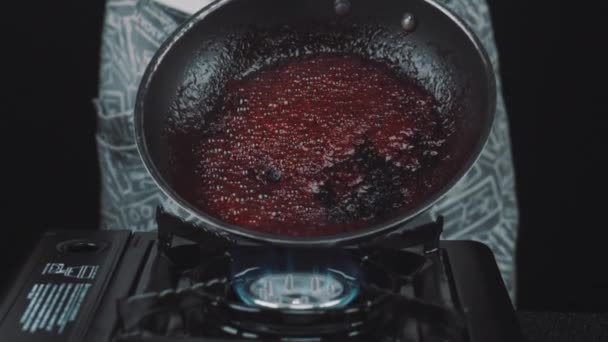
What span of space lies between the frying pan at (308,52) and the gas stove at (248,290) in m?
0.06

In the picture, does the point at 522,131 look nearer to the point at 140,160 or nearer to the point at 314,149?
the point at 140,160

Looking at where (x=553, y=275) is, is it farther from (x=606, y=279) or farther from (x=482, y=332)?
(x=482, y=332)

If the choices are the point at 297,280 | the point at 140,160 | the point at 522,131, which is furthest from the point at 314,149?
the point at 522,131

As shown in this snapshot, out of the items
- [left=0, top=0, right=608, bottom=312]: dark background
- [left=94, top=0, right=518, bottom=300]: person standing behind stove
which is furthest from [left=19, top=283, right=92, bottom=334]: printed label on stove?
[left=0, top=0, right=608, bottom=312]: dark background

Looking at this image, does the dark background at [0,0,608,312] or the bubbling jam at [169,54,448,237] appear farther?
the dark background at [0,0,608,312]

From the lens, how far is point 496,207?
157 cm

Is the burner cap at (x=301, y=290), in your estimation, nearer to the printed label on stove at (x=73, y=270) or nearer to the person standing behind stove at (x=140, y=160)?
the printed label on stove at (x=73, y=270)

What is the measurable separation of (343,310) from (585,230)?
4.94 ft

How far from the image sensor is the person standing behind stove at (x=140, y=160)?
147cm

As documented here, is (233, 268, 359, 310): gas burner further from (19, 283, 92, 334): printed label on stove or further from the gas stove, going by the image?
(19, 283, 92, 334): printed label on stove

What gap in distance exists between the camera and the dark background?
199cm

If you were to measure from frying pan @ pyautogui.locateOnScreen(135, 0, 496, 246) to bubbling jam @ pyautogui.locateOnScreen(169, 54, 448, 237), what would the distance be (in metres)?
0.02

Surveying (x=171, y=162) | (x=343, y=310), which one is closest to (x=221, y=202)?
(x=171, y=162)

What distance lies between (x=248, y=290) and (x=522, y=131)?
1.33 m
